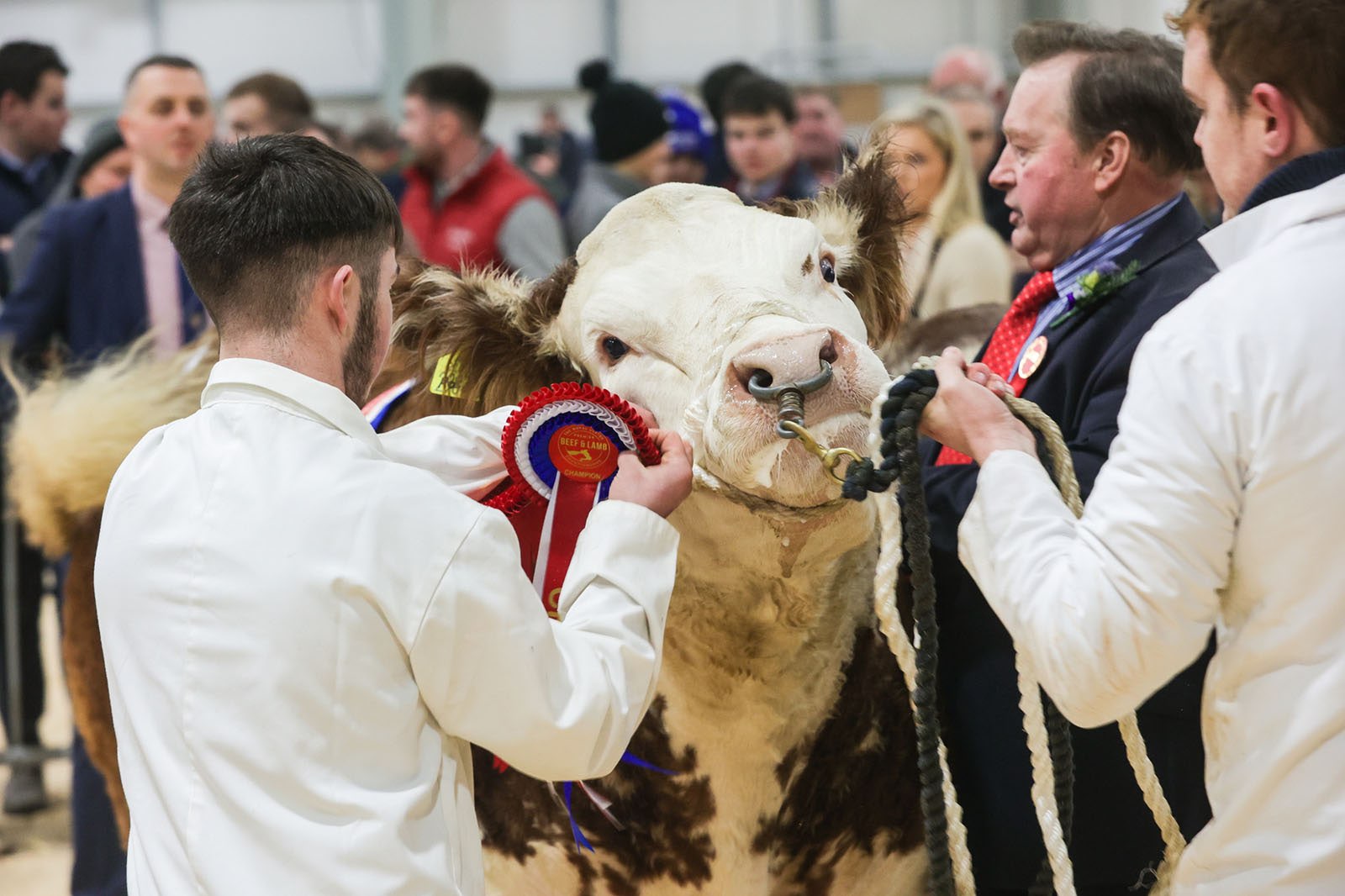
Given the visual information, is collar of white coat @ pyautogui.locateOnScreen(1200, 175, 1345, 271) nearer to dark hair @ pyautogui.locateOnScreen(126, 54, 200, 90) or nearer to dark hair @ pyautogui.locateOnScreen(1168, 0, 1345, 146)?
dark hair @ pyautogui.locateOnScreen(1168, 0, 1345, 146)

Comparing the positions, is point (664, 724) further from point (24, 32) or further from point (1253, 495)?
point (24, 32)

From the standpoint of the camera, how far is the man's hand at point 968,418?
1.70 metres

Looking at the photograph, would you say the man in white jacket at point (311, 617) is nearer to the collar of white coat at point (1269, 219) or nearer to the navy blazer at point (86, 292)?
the collar of white coat at point (1269, 219)

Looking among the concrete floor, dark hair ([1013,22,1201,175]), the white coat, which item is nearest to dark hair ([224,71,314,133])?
the concrete floor

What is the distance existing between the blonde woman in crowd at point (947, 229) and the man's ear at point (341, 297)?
10.8 feet

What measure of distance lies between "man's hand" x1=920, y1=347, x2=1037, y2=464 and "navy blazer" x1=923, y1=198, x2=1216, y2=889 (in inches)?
15.8

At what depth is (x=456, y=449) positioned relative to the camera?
2021mm

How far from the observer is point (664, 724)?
2.34 meters

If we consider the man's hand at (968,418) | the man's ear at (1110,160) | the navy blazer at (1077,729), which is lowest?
the navy blazer at (1077,729)

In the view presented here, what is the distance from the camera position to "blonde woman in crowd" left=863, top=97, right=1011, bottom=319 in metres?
5.07

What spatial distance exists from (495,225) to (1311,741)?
449 cm

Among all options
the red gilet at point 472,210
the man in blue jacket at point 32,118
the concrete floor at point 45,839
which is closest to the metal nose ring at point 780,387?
the concrete floor at point 45,839

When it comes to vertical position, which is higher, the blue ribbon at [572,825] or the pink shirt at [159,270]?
the pink shirt at [159,270]

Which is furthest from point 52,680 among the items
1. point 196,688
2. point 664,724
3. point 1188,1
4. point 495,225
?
point 1188,1
